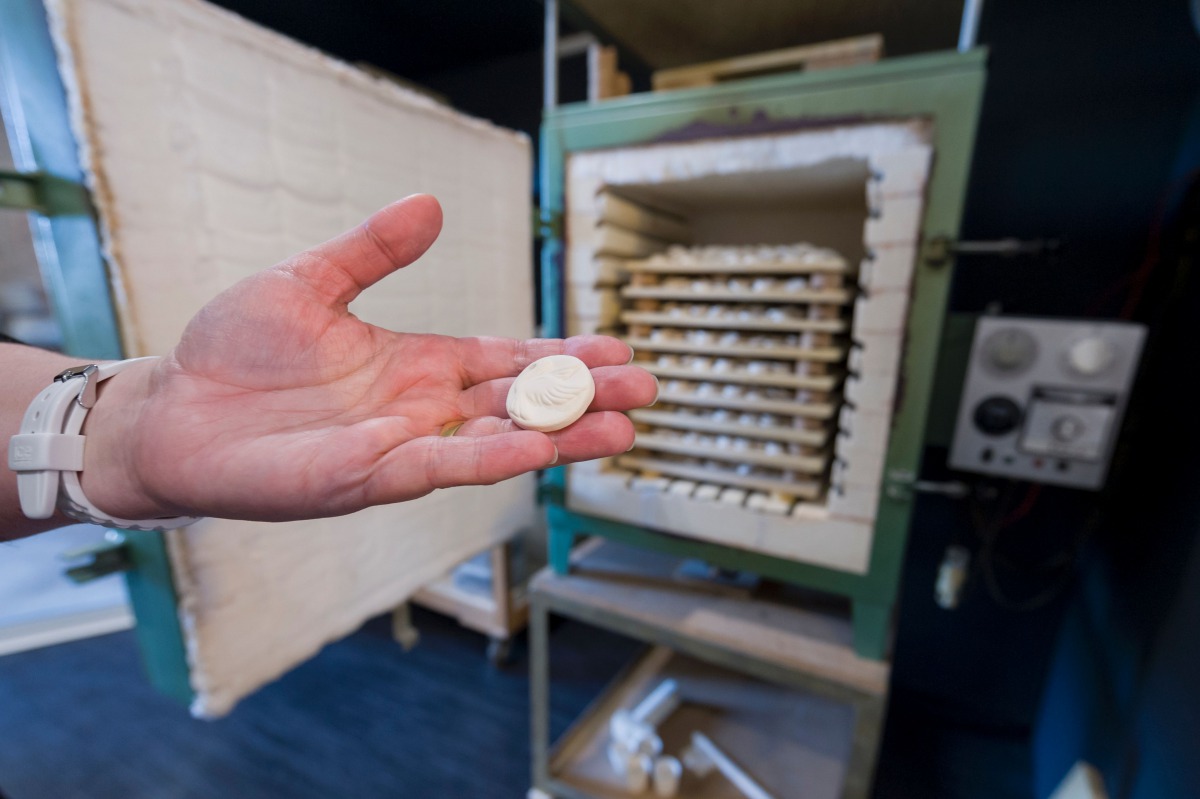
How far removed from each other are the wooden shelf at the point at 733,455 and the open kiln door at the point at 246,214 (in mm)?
541

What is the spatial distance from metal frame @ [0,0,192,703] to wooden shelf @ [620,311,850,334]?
973 mm

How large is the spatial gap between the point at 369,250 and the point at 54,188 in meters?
0.47

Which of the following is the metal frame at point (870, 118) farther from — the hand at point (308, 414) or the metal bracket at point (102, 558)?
the metal bracket at point (102, 558)

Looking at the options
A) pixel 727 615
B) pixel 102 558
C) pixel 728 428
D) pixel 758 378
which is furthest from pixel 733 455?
pixel 102 558

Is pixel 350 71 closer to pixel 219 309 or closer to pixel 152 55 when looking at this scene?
pixel 152 55

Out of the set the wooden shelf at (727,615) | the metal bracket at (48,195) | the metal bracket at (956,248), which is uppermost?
the metal bracket at (48,195)

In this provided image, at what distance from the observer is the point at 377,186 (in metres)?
1.09

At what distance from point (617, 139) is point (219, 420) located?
97cm

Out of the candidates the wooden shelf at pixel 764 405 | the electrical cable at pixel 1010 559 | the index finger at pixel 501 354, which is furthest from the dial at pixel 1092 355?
the index finger at pixel 501 354

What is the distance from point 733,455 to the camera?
121 cm

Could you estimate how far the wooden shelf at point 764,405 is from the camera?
1.13 meters

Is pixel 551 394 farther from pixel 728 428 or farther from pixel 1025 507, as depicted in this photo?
pixel 1025 507

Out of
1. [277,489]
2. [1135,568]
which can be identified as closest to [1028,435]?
[1135,568]

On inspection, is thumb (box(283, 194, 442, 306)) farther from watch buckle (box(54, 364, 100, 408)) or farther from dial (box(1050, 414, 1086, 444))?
dial (box(1050, 414, 1086, 444))
